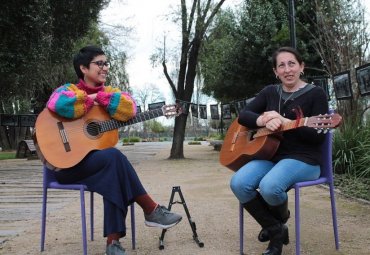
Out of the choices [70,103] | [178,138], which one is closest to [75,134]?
[70,103]

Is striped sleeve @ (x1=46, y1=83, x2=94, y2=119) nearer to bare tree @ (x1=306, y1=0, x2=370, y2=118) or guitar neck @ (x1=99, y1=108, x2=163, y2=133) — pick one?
guitar neck @ (x1=99, y1=108, x2=163, y2=133)

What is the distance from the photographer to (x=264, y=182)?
309 centimetres

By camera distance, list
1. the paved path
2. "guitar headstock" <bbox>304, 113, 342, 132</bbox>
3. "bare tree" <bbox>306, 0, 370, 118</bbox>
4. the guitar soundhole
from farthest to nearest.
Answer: "bare tree" <bbox>306, 0, 370, 118</bbox>, the paved path, the guitar soundhole, "guitar headstock" <bbox>304, 113, 342, 132</bbox>

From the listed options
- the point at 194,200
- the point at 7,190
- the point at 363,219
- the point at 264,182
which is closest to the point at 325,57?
the point at 194,200

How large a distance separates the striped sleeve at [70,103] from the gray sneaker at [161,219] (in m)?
0.91

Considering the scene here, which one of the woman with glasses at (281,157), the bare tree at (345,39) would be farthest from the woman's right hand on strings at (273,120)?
the bare tree at (345,39)

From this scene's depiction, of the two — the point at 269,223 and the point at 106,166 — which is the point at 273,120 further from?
the point at 106,166

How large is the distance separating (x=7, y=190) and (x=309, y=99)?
19.6ft

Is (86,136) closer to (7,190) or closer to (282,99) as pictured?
(282,99)

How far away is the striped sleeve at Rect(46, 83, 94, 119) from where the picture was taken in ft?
11.0

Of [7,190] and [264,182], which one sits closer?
[264,182]

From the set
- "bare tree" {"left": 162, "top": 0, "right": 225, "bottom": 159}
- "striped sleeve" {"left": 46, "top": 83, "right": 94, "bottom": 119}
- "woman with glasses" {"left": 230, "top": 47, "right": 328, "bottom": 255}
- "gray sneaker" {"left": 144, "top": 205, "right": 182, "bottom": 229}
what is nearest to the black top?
"woman with glasses" {"left": 230, "top": 47, "right": 328, "bottom": 255}

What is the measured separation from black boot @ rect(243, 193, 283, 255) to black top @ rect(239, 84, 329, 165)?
363mm

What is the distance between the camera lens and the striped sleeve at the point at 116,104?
348 cm
